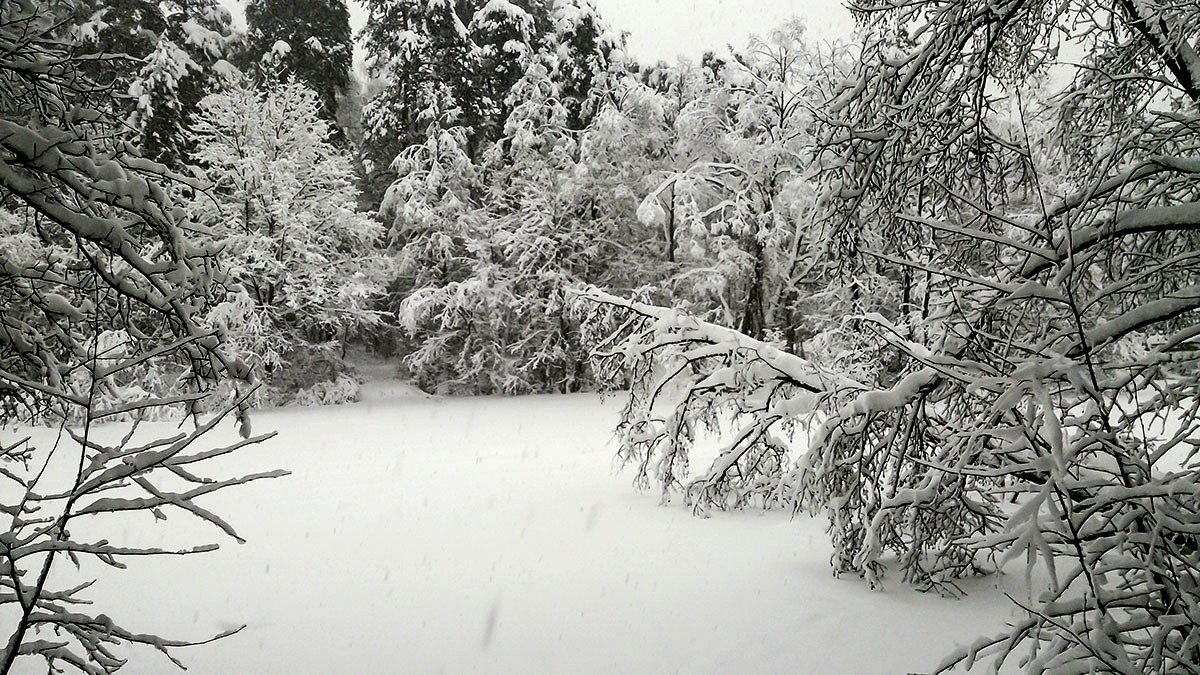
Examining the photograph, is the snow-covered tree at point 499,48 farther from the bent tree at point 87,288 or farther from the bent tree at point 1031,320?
the bent tree at point 87,288

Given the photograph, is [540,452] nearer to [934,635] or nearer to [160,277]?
[934,635]

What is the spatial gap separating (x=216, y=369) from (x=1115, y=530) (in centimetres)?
325

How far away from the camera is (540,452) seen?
11.9 metres

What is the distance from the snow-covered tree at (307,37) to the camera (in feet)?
76.7

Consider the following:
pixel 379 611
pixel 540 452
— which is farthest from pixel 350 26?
pixel 379 611

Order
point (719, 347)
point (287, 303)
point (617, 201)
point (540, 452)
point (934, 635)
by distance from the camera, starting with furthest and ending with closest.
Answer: point (617, 201)
point (287, 303)
point (540, 452)
point (719, 347)
point (934, 635)

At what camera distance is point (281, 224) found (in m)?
17.6

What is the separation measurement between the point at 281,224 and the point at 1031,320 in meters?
17.0

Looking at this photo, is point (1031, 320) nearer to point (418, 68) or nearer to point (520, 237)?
point (520, 237)

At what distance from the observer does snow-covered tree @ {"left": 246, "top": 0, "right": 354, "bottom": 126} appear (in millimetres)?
23391

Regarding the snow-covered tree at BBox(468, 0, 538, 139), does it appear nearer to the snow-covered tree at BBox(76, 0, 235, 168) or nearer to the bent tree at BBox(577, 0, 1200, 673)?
the snow-covered tree at BBox(76, 0, 235, 168)

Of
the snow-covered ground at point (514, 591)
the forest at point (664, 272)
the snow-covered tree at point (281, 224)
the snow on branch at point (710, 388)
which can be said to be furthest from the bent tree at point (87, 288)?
the snow-covered tree at point (281, 224)

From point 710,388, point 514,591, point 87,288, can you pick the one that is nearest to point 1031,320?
point 710,388

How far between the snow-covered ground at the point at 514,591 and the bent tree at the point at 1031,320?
0.51 m
